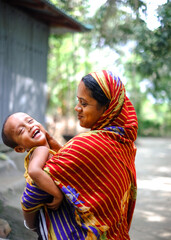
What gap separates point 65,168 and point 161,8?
10.8ft

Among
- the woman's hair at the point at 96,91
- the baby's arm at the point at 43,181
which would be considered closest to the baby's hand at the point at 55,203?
the baby's arm at the point at 43,181

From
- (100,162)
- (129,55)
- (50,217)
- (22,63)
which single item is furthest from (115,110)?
(129,55)

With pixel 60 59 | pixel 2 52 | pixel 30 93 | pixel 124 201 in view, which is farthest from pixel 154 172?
pixel 60 59

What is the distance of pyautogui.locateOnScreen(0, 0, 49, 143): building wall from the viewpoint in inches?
264

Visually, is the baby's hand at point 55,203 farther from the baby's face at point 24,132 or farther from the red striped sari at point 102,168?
the baby's face at point 24,132

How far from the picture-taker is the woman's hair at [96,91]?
1.58 meters

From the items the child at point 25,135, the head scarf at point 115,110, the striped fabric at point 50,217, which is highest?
the head scarf at point 115,110

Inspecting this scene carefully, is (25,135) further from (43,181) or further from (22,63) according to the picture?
(22,63)

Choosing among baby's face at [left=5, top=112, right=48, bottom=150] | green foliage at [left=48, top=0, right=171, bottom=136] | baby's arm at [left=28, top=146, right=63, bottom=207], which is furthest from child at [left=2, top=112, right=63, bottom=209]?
green foliage at [left=48, top=0, right=171, bottom=136]

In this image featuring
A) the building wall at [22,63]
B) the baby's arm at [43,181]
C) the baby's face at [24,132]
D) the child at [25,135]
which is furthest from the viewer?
the building wall at [22,63]

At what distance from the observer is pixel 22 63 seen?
288 inches

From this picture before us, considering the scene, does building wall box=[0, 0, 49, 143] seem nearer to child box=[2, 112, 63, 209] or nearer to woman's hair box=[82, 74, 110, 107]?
child box=[2, 112, 63, 209]

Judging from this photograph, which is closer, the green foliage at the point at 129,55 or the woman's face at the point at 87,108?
the woman's face at the point at 87,108

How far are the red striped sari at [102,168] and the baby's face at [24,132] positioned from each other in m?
0.38
